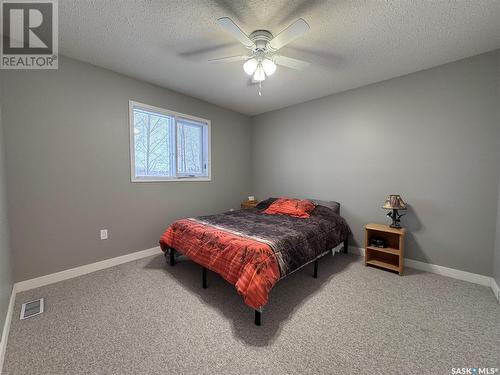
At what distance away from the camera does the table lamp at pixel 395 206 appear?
250cm

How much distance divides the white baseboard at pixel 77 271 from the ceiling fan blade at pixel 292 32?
3.05m

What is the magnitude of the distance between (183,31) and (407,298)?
3337 mm

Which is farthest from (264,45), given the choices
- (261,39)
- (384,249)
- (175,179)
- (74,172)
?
(384,249)

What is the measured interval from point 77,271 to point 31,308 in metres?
0.60

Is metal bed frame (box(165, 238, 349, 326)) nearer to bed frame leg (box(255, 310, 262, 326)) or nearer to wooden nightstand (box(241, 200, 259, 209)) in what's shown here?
bed frame leg (box(255, 310, 262, 326))

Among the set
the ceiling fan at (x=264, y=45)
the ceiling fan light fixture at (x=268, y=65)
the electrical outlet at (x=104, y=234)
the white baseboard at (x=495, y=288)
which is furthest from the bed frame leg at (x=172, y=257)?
the white baseboard at (x=495, y=288)

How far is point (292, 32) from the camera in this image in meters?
1.61

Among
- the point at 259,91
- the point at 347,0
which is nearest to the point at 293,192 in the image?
the point at 259,91

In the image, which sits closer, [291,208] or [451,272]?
[451,272]

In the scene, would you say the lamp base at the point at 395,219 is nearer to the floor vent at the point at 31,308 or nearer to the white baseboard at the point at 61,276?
the white baseboard at the point at 61,276

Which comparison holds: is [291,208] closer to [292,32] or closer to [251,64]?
[251,64]

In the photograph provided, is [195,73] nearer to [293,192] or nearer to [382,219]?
[293,192]

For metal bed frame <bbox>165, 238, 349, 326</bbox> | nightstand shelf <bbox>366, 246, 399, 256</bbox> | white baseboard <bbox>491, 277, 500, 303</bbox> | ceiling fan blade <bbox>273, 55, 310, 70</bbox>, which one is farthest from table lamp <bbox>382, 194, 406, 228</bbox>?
ceiling fan blade <bbox>273, 55, 310, 70</bbox>

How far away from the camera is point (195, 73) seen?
104 inches
